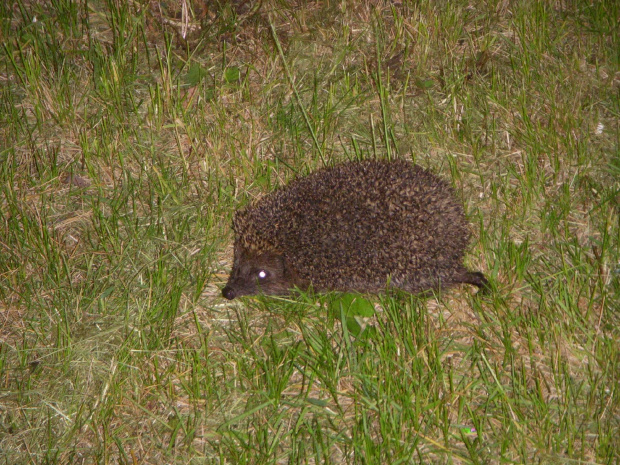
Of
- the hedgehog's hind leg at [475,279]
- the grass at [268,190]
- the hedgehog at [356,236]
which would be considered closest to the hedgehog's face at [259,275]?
the hedgehog at [356,236]

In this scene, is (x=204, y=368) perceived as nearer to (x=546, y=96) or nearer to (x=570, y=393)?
(x=570, y=393)

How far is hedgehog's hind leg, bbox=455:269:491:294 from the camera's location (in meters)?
4.77

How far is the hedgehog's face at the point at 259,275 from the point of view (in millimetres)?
4930

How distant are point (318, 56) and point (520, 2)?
2.33 m

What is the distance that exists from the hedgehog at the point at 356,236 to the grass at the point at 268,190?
0.66 feet

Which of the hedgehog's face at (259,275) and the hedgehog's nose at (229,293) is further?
the hedgehog's face at (259,275)

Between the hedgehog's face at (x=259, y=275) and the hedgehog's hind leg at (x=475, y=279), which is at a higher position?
the hedgehog's hind leg at (x=475, y=279)

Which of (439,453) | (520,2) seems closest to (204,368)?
(439,453)

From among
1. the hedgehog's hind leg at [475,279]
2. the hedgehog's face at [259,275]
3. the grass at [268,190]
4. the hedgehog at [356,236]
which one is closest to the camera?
the grass at [268,190]

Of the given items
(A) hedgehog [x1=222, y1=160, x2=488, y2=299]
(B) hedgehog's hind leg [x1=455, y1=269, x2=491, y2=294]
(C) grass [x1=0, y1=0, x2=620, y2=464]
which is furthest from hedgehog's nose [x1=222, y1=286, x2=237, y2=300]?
(B) hedgehog's hind leg [x1=455, y1=269, x2=491, y2=294]

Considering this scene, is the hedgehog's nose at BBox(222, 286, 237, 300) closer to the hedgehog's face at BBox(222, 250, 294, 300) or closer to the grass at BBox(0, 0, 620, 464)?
the hedgehog's face at BBox(222, 250, 294, 300)

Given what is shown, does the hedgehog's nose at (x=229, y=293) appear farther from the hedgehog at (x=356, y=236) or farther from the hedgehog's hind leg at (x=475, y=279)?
the hedgehog's hind leg at (x=475, y=279)

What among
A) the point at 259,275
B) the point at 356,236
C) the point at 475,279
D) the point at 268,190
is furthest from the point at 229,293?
the point at 475,279

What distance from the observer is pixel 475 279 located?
188 inches
